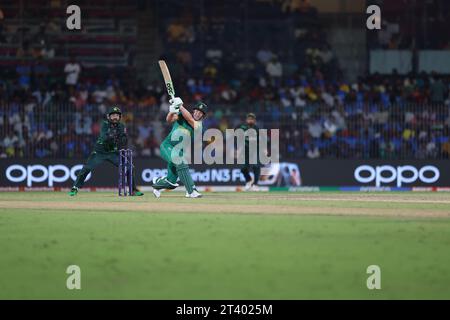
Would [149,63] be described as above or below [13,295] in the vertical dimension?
above

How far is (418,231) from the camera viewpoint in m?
16.6

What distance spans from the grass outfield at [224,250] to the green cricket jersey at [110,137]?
3.06 metres

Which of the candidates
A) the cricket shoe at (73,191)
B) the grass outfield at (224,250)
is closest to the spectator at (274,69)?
the cricket shoe at (73,191)

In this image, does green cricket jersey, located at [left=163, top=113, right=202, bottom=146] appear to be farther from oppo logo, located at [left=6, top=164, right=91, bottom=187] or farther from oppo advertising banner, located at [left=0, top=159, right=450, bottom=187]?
oppo logo, located at [left=6, top=164, right=91, bottom=187]

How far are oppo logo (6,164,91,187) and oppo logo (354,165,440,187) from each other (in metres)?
8.74

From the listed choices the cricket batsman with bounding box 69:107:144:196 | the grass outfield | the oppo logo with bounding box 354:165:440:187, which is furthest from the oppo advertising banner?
the grass outfield

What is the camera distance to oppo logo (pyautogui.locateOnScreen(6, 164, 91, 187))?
105 ft

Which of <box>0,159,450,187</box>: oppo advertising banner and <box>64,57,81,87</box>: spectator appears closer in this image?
<box>0,159,450,187</box>: oppo advertising banner

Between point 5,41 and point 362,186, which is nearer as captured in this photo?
point 362,186

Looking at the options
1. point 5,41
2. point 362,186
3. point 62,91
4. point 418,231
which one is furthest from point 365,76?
point 418,231

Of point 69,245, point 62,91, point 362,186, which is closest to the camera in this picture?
point 69,245

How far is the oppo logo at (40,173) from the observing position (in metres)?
31.9
